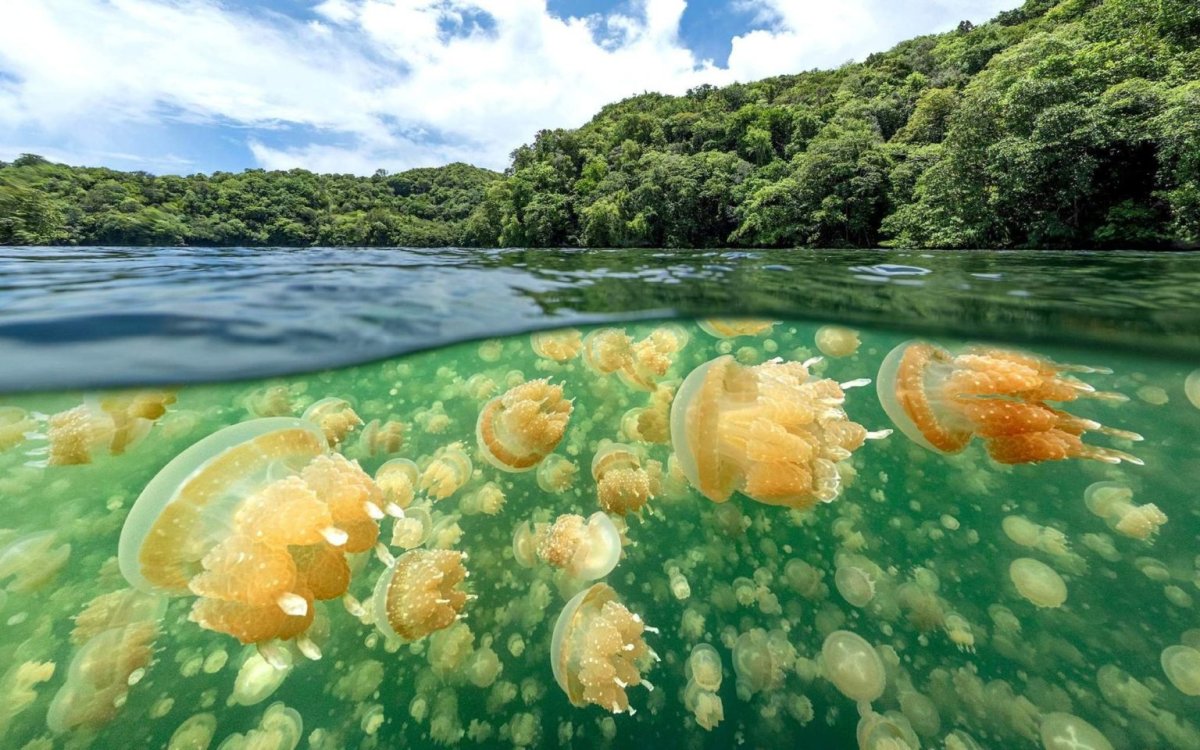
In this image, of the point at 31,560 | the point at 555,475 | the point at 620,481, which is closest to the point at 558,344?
the point at 555,475

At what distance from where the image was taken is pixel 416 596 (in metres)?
Result: 3.54

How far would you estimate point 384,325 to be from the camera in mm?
5016

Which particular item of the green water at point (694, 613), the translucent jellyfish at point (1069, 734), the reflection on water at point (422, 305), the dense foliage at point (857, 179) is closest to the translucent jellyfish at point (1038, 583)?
the green water at point (694, 613)

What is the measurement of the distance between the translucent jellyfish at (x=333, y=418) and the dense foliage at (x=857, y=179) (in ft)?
39.8

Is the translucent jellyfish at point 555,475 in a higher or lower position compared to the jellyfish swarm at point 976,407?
lower

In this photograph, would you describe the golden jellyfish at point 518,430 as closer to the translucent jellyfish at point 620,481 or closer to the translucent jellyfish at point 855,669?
the translucent jellyfish at point 620,481

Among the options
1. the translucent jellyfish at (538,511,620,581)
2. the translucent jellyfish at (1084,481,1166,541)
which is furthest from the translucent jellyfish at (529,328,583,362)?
the translucent jellyfish at (1084,481,1166,541)

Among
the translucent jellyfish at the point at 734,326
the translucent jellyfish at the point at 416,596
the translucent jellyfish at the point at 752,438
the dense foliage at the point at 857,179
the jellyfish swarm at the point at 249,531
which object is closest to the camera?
the jellyfish swarm at the point at 249,531

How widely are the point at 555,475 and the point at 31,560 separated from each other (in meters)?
3.92

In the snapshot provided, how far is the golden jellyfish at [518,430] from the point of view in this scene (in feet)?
14.7

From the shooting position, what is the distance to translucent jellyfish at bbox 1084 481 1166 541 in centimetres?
396

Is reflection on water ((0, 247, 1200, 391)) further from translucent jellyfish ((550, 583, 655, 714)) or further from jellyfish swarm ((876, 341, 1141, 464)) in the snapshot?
translucent jellyfish ((550, 583, 655, 714))

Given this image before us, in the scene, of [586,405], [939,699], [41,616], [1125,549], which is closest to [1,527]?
[41,616]

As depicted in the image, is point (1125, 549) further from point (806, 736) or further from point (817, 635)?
point (806, 736)
